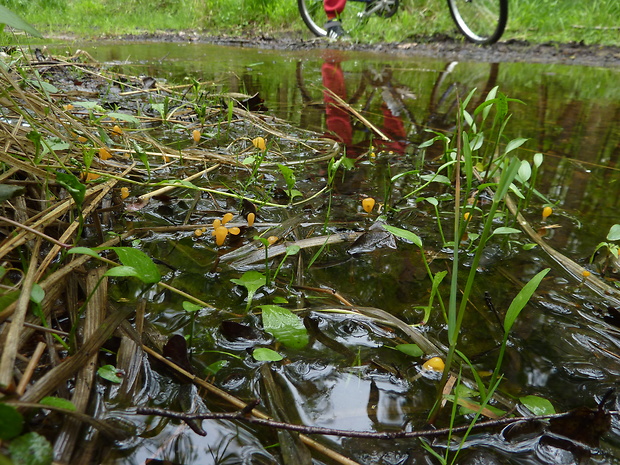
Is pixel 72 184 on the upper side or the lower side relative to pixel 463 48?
lower

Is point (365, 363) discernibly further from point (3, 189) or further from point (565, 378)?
point (3, 189)

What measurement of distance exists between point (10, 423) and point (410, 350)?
2.05 feet

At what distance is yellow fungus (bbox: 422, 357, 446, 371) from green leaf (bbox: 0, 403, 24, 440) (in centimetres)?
63

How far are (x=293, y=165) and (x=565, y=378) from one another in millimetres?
1218

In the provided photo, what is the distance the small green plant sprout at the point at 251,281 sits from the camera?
91 centimetres

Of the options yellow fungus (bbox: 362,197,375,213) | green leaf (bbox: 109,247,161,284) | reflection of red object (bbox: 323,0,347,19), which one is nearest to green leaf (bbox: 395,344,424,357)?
green leaf (bbox: 109,247,161,284)

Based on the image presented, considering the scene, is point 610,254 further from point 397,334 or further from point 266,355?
point 266,355

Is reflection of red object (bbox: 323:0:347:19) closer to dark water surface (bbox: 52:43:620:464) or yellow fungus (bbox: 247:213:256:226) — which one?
dark water surface (bbox: 52:43:620:464)

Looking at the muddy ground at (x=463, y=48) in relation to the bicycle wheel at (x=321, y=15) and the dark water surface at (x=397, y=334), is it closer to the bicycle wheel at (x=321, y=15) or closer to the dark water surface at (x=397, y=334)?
the bicycle wheel at (x=321, y=15)

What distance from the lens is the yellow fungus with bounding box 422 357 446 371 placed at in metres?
0.78

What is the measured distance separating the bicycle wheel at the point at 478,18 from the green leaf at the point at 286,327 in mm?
6537

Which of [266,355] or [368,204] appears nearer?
[266,355]

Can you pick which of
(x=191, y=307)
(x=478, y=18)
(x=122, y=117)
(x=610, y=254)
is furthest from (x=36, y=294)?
(x=478, y=18)

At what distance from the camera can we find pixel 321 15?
821 cm
